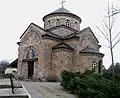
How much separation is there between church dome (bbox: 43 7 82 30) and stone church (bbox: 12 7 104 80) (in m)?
1.16

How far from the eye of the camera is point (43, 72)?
28.4 metres

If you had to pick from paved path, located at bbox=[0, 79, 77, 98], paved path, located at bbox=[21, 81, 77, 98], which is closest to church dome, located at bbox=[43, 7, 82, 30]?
paved path, located at bbox=[0, 79, 77, 98]

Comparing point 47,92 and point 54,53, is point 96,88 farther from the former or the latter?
point 54,53

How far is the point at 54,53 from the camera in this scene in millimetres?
29203

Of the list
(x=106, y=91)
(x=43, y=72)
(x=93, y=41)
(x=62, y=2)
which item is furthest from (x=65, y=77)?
(x=62, y=2)

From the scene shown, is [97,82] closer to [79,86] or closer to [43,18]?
[79,86]

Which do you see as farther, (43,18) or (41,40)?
(43,18)

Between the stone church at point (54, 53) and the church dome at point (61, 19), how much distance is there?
1159 mm

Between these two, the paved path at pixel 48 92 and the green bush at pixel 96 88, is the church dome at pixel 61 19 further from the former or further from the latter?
the green bush at pixel 96 88

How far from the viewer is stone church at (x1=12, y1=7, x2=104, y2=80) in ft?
94.1

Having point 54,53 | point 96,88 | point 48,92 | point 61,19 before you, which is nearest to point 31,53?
point 54,53

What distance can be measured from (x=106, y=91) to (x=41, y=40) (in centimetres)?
1939

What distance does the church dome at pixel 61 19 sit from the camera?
3488cm

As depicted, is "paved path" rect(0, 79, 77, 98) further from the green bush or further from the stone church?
the stone church
